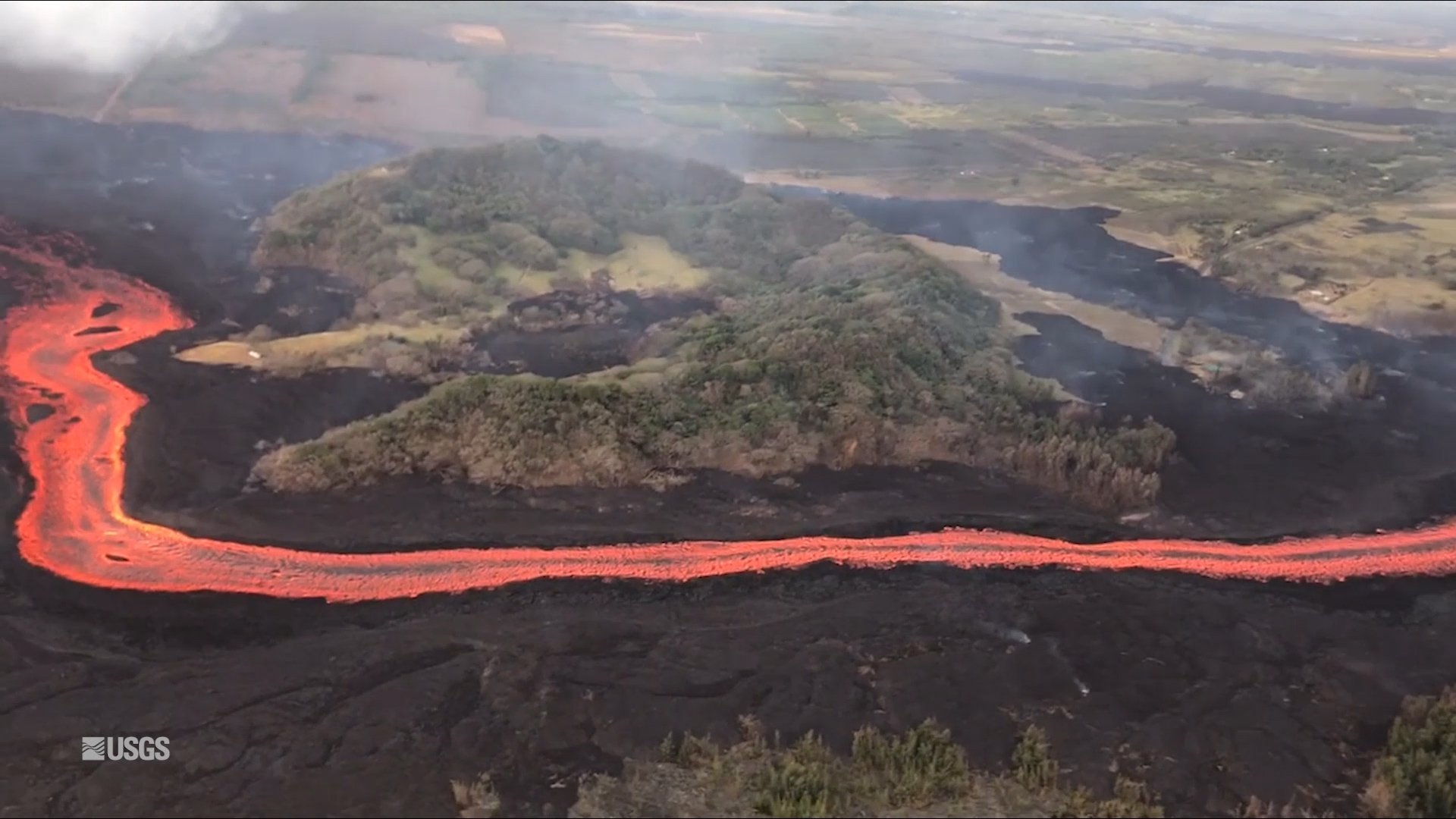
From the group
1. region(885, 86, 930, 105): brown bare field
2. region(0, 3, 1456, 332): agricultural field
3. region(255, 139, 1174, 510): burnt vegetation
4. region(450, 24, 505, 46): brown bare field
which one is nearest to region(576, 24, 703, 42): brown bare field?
region(0, 3, 1456, 332): agricultural field

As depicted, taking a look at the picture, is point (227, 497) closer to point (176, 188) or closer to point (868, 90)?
point (176, 188)

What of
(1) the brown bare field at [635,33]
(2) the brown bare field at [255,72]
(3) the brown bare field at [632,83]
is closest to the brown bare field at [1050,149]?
(3) the brown bare field at [632,83]

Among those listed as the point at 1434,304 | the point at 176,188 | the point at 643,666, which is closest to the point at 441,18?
the point at 176,188

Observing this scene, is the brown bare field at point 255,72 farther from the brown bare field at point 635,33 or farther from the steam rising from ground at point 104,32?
the brown bare field at point 635,33

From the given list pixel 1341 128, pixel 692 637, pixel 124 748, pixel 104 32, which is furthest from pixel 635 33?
pixel 124 748

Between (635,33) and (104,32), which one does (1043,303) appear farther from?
(635,33)
